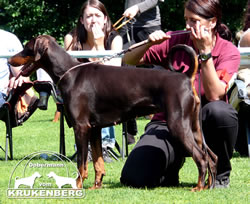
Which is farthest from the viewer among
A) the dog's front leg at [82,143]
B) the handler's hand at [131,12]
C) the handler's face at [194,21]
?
the handler's hand at [131,12]

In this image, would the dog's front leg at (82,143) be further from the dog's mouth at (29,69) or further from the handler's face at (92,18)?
the handler's face at (92,18)

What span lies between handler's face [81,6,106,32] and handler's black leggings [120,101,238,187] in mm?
1797

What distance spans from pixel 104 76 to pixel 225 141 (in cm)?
112

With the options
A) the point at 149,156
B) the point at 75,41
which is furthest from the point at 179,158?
the point at 75,41

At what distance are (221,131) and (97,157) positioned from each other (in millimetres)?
1018

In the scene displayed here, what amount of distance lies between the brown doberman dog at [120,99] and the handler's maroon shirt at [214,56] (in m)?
0.23

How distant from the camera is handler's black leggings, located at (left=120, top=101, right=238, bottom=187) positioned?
4484mm

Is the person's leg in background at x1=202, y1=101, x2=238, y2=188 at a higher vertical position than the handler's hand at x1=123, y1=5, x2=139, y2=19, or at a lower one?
lower

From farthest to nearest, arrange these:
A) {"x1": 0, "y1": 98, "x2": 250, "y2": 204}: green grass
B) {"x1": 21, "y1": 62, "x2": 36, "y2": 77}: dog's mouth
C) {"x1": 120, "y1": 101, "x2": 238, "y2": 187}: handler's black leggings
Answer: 1. {"x1": 21, "y1": 62, "x2": 36, "y2": 77}: dog's mouth
2. {"x1": 120, "y1": 101, "x2": 238, "y2": 187}: handler's black leggings
3. {"x1": 0, "y1": 98, "x2": 250, "y2": 204}: green grass

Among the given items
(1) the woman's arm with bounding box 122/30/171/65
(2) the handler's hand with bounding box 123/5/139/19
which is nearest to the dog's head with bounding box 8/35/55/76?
(1) the woman's arm with bounding box 122/30/171/65

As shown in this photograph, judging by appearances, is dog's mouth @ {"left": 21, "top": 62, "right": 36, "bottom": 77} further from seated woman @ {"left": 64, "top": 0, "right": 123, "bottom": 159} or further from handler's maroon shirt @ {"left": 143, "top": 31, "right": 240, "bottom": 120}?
seated woman @ {"left": 64, "top": 0, "right": 123, "bottom": 159}

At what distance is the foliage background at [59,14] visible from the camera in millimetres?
23250

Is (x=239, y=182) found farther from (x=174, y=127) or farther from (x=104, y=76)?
(x=104, y=76)

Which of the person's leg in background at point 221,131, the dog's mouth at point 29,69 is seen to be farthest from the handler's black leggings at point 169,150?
the dog's mouth at point 29,69
